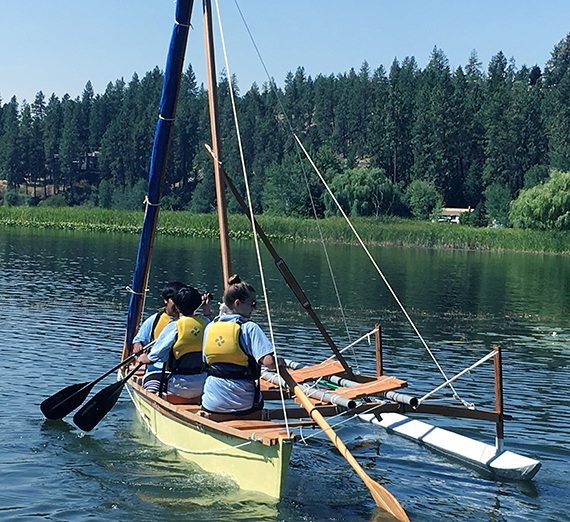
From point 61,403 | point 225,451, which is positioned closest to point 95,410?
point 61,403

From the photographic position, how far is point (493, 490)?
34.6ft

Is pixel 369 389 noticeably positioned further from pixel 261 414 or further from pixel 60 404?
pixel 60 404

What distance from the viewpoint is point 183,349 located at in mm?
10906

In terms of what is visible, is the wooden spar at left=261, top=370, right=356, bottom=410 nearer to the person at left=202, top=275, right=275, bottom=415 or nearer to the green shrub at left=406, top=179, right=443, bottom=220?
the person at left=202, top=275, right=275, bottom=415

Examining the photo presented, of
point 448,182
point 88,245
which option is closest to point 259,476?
point 88,245

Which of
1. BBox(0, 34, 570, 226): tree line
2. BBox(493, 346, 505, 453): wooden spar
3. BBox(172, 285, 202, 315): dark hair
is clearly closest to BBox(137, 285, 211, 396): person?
BBox(172, 285, 202, 315): dark hair

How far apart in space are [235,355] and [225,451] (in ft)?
3.56

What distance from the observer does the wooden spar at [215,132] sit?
40.9 feet

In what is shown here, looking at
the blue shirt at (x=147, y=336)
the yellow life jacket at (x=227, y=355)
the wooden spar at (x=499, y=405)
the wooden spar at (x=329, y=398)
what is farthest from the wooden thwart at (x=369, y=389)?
the blue shirt at (x=147, y=336)

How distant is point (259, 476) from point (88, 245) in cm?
4857

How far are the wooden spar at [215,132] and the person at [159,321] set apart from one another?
1.01 metres

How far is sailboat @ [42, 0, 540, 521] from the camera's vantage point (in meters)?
8.96

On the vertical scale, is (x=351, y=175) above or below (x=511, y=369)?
above

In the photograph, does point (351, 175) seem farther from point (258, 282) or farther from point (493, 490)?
point (493, 490)
